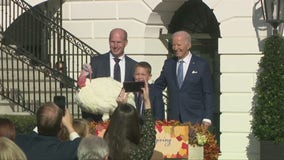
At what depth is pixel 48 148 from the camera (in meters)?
7.43

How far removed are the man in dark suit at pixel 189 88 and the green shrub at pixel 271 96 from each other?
438 centimetres

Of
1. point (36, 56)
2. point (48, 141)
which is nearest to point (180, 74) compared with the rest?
point (48, 141)

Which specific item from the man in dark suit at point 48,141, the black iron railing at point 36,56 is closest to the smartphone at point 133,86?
the man in dark suit at point 48,141

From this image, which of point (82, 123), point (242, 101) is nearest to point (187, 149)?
point (82, 123)

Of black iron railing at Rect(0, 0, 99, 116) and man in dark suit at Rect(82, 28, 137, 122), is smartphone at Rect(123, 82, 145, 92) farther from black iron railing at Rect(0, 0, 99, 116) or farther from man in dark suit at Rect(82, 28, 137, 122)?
black iron railing at Rect(0, 0, 99, 116)

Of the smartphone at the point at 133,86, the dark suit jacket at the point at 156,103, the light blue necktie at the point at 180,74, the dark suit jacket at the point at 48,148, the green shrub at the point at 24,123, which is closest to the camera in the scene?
the dark suit jacket at the point at 48,148

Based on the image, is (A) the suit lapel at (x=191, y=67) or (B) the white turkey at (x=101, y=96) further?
(A) the suit lapel at (x=191, y=67)

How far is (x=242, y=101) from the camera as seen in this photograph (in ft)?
51.9

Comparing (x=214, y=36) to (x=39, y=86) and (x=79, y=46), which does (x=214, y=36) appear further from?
(x=39, y=86)

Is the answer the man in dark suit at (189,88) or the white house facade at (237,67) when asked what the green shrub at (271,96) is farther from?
the man in dark suit at (189,88)

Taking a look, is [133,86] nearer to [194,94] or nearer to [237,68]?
[194,94]

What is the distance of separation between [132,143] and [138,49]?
9640mm

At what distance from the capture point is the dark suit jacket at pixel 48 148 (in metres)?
7.38

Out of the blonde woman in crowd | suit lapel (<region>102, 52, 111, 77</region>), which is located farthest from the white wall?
the blonde woman in crowd
